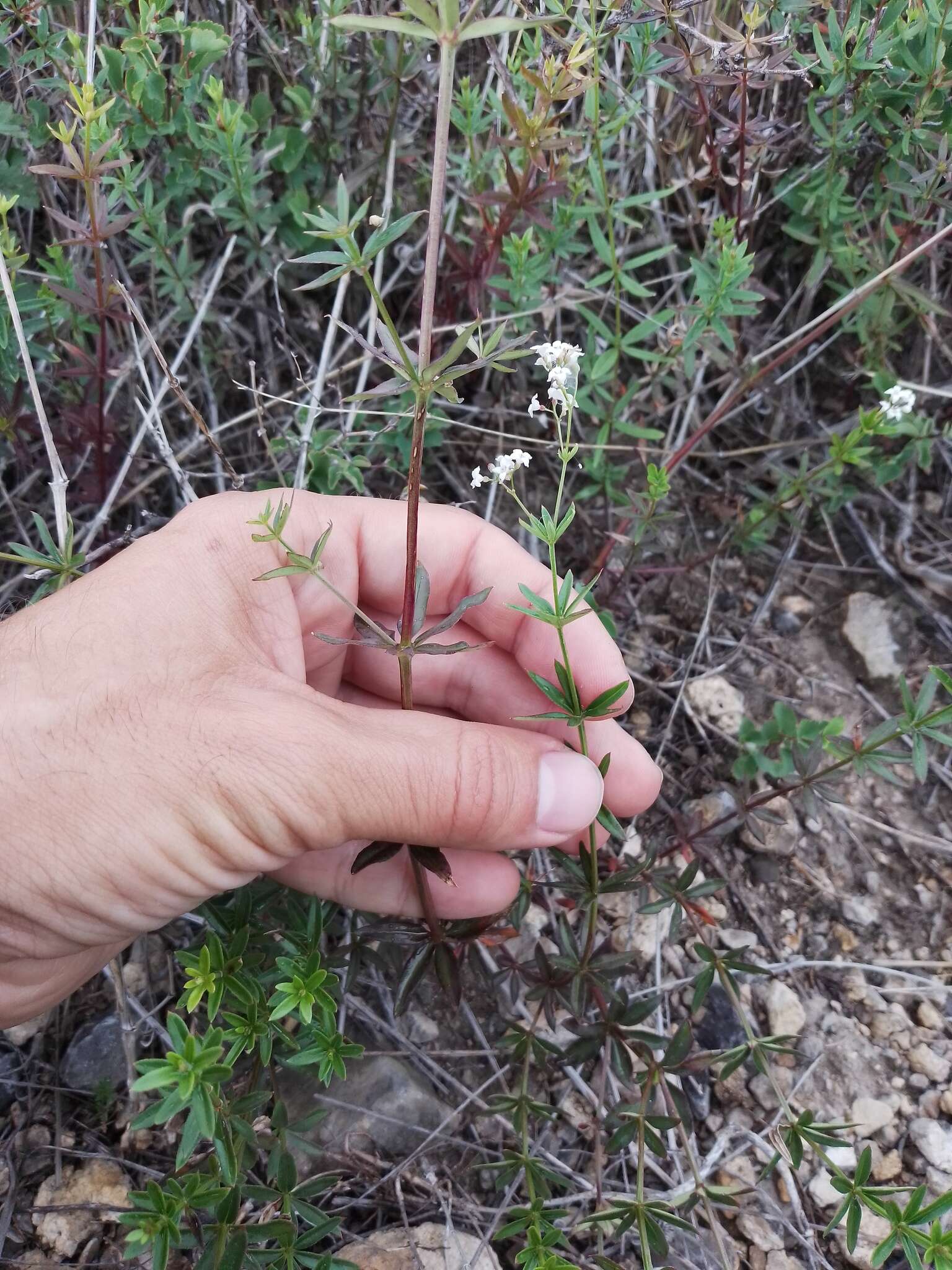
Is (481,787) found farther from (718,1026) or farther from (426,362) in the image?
(718,1026)

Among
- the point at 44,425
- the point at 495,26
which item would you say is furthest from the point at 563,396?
the point at 44,425

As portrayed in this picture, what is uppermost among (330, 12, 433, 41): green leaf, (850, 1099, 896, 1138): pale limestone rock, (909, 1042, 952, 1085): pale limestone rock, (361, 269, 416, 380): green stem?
(330, 12, 433, 41): green leaf

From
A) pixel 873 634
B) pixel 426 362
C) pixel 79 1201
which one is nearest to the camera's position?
pixel 426 362

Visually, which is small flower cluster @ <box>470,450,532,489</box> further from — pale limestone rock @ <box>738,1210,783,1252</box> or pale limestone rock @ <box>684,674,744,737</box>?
pale limestone rock @ <box>738,1210,783,1252</box>

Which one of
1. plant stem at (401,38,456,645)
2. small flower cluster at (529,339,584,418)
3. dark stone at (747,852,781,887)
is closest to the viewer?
plant stem at (401,38,456,645)

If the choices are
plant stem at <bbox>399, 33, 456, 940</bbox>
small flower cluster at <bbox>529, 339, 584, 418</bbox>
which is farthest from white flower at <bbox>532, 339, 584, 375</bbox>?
plant stem at <bbox>399, 33, 456, 940</bbox>

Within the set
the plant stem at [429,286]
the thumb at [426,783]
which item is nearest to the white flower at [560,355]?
the plant stem at [429,286]

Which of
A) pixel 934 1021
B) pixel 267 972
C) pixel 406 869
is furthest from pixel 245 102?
pixel 934 1021

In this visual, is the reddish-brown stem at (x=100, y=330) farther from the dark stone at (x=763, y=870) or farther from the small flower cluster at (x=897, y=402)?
the dark stone at (x=763, y=870)
